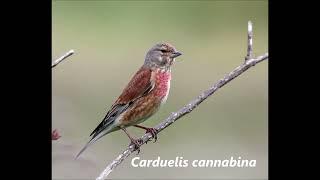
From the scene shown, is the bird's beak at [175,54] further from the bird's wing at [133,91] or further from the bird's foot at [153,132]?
the bird's foot at [153,132]

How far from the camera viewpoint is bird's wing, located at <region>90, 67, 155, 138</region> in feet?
19.9

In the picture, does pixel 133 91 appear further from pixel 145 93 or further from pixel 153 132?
pixel 153 132

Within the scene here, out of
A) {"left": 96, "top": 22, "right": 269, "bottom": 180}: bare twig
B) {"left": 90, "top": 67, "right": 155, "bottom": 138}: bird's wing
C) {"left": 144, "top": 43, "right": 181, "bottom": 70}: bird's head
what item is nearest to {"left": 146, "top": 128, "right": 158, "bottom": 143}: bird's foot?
{"left": 96, "top": 22, "right": 269, "bottom": 180}: bare twig

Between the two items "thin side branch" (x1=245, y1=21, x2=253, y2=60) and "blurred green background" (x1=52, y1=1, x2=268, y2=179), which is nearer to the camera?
"thin side branch" (x1=245, y1=21, x2=253, y2=60)

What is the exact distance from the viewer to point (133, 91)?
6.10 m

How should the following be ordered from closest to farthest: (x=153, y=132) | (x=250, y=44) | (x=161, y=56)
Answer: (x=250, y=44) < (x=153, y=132) < (x=161, y=56)

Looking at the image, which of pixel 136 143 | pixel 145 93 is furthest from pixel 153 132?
pixel 145 93

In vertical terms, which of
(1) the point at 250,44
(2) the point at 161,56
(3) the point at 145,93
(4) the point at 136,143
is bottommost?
(4) the point at 136,143

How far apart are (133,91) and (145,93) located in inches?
3.7

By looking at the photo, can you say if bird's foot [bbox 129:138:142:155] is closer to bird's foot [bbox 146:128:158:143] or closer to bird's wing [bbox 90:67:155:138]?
bird's foot [bbox 146:128:158:143]

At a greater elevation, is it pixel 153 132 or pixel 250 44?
pixel 250 44

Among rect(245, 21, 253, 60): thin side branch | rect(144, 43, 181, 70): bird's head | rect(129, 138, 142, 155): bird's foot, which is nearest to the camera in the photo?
rect(245, 21, 253, 60): thin side branch

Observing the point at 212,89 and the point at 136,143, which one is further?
the point at 136,143

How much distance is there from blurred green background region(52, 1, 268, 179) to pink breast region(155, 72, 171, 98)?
6cm
